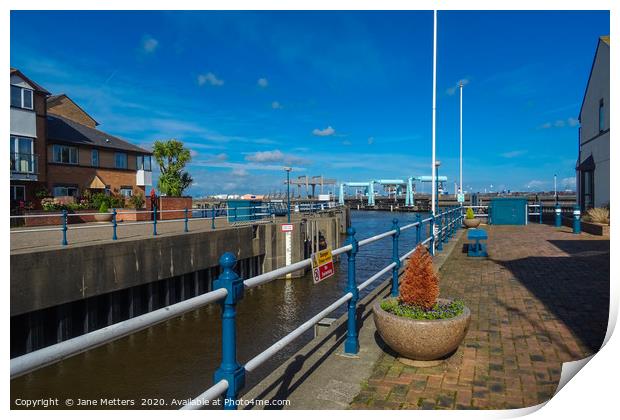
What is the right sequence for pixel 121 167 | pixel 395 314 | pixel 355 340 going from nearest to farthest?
pixel 395 314 < pixel 355 340 < pixel 121 167

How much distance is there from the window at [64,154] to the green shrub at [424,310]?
102 ft

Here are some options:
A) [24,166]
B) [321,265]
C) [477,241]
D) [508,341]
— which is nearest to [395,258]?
[508,341]

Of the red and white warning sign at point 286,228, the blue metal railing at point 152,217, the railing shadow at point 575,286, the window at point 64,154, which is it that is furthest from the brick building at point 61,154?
the railing shadow at point 575,286

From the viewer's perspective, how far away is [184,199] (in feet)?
94.0

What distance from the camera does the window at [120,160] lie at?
34.0 metres

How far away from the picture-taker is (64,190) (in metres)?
29.4

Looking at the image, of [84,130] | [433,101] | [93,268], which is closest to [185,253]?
[93,268]

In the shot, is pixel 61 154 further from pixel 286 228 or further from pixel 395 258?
pixel 395 258

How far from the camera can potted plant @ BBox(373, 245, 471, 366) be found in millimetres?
3924

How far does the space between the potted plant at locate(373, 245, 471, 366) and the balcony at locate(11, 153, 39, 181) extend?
27.4 metres

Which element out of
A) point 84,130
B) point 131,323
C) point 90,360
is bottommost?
point 90,360

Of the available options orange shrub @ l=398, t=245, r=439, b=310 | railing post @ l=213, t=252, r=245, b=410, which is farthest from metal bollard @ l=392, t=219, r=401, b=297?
railing post @ l=213, t=252, r=245, b=410
